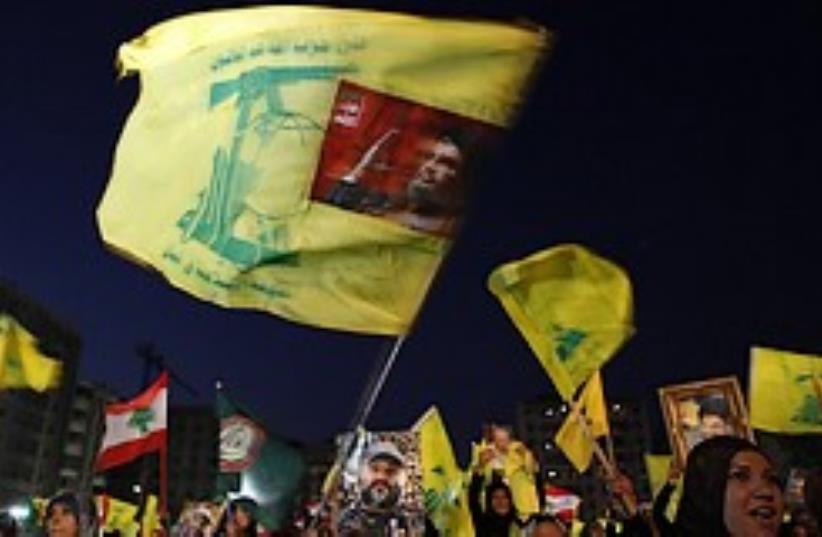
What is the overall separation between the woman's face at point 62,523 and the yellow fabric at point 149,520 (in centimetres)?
911

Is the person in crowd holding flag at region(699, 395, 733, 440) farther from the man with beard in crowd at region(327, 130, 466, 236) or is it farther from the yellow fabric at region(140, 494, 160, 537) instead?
the yellow fabric at region(140, 494, 160, 537)

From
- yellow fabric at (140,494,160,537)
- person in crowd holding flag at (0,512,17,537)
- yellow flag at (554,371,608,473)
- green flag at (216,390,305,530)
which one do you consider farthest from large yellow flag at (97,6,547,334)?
yellow fabric at (140,494,160,537)

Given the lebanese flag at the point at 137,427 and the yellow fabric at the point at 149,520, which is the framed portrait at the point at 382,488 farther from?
the yellow fabric at the point at 149,520

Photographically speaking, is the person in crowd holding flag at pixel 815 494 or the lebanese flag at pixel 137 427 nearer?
the person in crowd holding flag at pixel 815 494

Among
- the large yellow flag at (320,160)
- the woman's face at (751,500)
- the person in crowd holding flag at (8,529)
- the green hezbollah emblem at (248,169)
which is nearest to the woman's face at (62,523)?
the large yellow flag at (320,160)

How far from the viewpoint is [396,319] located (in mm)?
4613

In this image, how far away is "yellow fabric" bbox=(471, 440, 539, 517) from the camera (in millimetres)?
11586

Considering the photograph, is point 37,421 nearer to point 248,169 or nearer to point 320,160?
point 248,169

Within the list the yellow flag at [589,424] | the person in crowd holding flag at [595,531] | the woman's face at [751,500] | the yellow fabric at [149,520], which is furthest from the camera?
the yellow fabric at [149,520]

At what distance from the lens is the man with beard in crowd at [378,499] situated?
5973 mm

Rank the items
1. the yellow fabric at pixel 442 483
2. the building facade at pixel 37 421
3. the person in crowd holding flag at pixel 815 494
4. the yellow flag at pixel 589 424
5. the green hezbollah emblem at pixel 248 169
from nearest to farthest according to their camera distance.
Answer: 1. the person in crowd holding flag at pixel 815 494
2. the green hezbollah emblem at pixel 248 169
3. the yellow flag at pixel 589 424
4. the yellow fabric at pixel 442 483
5. the building facade at pixel 37 421

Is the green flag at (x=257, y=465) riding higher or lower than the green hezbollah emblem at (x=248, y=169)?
lower

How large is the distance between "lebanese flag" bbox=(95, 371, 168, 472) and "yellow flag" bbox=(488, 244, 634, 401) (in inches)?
274

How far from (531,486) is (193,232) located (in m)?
7.75
